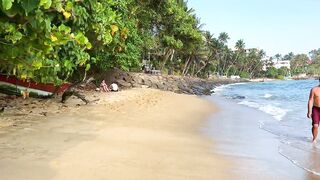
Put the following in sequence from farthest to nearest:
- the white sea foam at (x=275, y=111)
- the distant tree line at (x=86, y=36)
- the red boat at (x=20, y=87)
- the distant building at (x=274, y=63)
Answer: the distant building at (x=274, y=63), the white sea foam at (x=275, y=111), the red boat at (x=20, y=87), the distant tree line at (x=86, y=36)

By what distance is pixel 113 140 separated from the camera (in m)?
7.66

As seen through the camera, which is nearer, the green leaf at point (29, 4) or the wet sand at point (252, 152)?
the green leaf at point (29, 4)

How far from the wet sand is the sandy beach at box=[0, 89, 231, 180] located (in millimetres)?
267

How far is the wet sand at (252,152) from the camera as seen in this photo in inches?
241

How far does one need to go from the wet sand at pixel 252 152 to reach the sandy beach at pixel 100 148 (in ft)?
0.88

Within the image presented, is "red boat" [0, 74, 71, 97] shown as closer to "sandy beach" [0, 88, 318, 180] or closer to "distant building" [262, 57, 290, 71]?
"sandy beach" [0, 88, 318, 180]

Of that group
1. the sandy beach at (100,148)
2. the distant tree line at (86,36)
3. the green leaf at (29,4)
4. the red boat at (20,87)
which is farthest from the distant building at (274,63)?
the green leaf at (29,4)

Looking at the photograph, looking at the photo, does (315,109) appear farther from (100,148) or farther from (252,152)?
(100,148)

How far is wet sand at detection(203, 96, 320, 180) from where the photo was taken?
6.13m

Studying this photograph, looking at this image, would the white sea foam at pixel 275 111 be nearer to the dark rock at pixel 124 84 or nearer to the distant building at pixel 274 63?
the dark rock at pixel 124 84

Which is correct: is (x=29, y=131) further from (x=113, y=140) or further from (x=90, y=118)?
(x=90, y=118)

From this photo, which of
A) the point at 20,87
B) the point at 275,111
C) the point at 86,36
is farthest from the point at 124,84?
the point at 86,36

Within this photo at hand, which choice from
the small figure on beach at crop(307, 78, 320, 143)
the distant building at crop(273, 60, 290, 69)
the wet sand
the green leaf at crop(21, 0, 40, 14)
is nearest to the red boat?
the wet sand

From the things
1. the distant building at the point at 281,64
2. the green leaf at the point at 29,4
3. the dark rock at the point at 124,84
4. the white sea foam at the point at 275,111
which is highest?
the distant building at the point at 281,64
